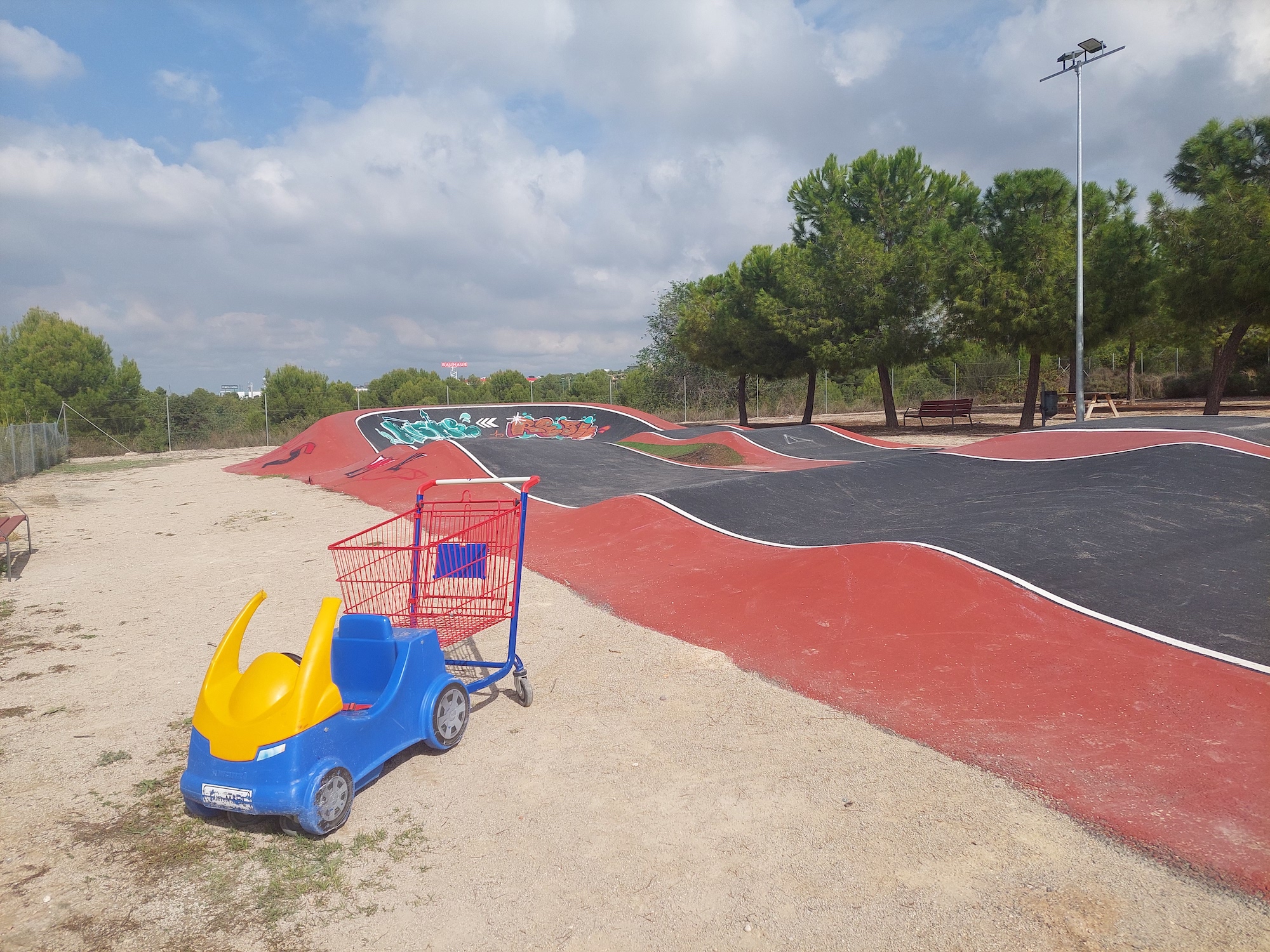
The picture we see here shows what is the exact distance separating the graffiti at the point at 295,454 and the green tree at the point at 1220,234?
27.0 m

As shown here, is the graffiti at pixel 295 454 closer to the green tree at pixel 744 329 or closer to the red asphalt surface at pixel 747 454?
the red asphalt surface at pixel 747 454

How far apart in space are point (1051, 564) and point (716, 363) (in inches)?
1111

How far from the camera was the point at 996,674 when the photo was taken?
17.2ft

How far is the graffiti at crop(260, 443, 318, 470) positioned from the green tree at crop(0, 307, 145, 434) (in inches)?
583

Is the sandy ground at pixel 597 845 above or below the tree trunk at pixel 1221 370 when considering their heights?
below

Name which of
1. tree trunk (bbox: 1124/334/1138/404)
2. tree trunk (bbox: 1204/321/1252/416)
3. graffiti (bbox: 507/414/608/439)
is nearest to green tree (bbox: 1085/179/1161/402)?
tree trunk (bbox: 1204/321/1252/416)

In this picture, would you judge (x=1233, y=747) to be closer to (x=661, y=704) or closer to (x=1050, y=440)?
(x=661, y=704)

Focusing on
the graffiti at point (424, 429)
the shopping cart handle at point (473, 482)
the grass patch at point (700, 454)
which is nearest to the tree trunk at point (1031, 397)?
the grass patch at point (700, 454)

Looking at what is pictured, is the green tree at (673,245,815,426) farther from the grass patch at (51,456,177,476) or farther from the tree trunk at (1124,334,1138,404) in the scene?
the grass patch at (51,456,177,476)

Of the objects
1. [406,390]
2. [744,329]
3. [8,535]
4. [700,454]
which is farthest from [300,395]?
[8,535]

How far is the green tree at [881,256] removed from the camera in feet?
89.0

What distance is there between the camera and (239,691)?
3.54m

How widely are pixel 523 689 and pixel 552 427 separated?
94.6 ft

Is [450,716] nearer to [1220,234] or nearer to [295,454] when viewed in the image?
[295,454]
